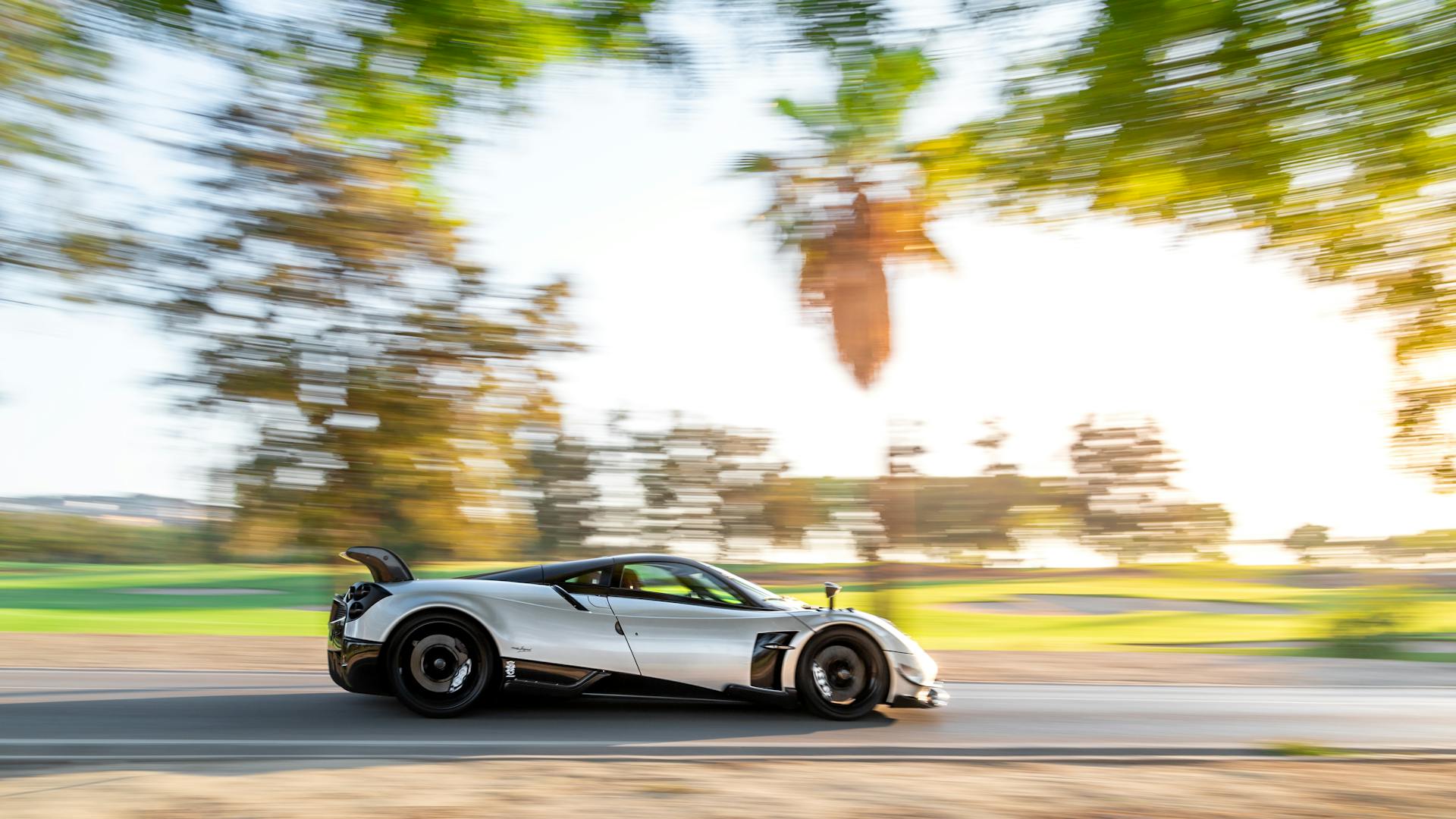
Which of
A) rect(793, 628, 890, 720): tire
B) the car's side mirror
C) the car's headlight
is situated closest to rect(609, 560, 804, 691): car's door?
rect(793, 628, 890, 720): tire

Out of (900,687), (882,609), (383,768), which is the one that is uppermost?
(882,609)

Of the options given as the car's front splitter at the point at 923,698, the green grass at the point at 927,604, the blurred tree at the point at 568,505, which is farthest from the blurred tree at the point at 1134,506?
the car's front splitter at the point at 923,698

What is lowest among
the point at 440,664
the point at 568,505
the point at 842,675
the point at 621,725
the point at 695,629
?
the point at 621,725

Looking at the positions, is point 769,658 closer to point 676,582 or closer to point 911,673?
point 676,582

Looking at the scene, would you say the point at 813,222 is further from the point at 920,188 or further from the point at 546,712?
the point at 920,188

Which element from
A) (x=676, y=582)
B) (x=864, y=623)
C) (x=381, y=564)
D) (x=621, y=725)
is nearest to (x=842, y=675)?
(x=864, y=623)

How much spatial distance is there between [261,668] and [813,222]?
696 centimetres

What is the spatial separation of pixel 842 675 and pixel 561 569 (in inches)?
83.1

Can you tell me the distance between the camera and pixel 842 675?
7938 millimetres

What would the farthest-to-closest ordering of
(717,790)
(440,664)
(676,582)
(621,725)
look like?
(676,582)
(440,664)
(621,725)
(717,790)

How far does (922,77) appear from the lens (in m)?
4.20

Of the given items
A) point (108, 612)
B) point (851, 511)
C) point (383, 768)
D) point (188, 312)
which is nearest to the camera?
point (383, 768)

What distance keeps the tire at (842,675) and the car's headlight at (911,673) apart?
106mm

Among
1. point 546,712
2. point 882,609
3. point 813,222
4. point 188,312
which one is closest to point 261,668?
point 546,712
